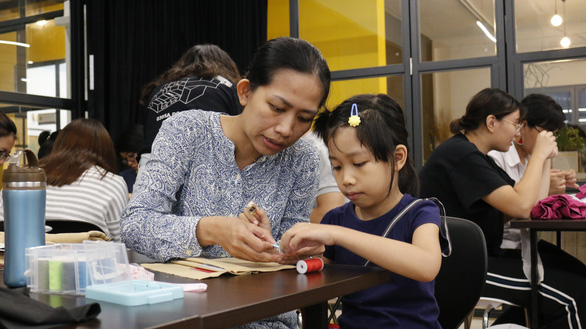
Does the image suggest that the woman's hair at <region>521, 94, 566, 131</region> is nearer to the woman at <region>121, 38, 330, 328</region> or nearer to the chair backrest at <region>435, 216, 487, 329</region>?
the chair backrest at <region>435, 216, 487, 329</region>

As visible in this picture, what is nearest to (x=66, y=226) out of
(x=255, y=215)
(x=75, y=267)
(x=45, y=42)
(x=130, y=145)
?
(x=255, y=215)

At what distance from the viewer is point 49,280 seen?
2.96 feet

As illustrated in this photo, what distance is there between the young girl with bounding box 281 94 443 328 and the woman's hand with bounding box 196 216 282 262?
0.05m

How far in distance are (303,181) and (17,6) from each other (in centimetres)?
480

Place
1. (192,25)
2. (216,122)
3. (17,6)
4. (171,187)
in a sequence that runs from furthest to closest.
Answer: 1. (192,25)
2. (17,6)
3. (216,122)
4. (171,187)

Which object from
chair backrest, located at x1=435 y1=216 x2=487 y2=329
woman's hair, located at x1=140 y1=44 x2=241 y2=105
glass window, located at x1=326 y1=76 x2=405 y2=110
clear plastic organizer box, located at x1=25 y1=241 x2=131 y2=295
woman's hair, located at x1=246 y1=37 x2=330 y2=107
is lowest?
chair backrest, located at x1=435 y1=216 x2=487 y2=329

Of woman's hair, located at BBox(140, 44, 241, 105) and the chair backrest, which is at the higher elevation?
woman's hair, located at BBox(140, 44, 241, 105)

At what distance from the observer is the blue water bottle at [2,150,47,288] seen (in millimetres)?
943

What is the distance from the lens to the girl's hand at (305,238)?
3.85ft

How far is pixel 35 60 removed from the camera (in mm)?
5543

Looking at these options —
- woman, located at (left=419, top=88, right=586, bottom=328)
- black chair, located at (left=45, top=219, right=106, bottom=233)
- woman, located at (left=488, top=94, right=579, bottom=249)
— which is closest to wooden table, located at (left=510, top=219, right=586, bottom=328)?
woman, located at (left=419, top=88, right=586, bottom=328)

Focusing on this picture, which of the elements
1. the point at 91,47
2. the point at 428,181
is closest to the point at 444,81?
the point at 428,181

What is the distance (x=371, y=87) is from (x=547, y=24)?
55.5 inches

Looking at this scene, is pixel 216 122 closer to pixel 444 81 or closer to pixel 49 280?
pixel 49 280
